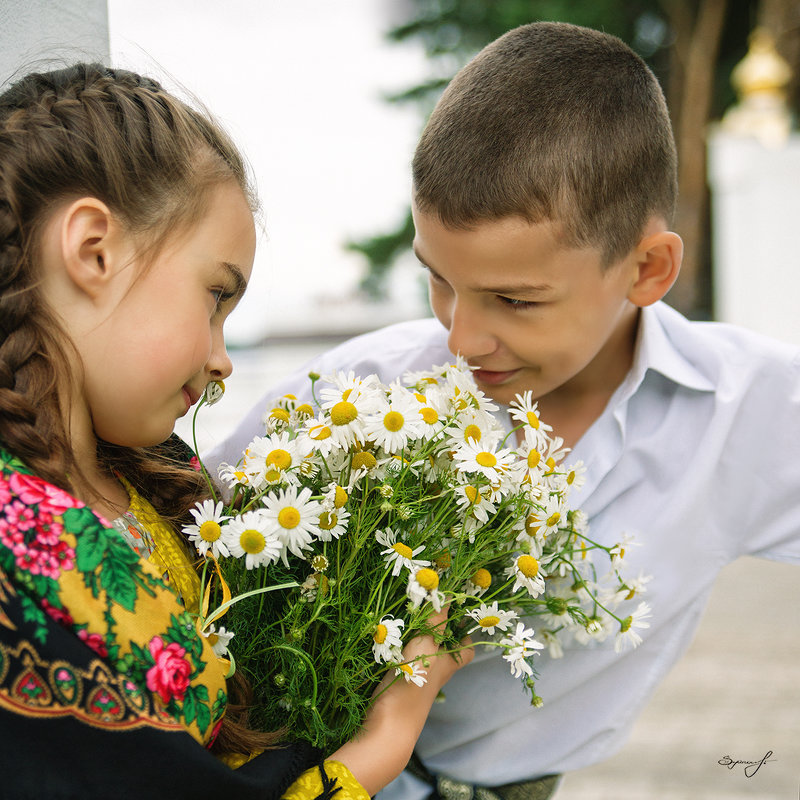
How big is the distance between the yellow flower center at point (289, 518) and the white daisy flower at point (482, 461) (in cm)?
23

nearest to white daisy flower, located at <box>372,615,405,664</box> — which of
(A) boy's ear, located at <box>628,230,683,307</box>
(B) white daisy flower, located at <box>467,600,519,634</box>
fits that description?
(B) white daisy flower, located at <box>467,600,519,634</box>

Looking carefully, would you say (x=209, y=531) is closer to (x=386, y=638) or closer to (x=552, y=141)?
(x=386, y=638)

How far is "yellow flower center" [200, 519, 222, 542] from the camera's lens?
1227 mm

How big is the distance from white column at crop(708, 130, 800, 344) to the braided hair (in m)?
10.5

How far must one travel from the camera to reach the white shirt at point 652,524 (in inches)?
69.0

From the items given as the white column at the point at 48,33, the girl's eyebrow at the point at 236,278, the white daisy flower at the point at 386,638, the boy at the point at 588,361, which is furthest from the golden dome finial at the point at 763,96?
the white daisy flower at the point at 386,638

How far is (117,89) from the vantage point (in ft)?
4.40

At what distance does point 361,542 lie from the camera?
1247 millimetres

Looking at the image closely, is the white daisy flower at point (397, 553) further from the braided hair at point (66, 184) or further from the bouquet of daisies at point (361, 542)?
the braided hair at point (66, 184)

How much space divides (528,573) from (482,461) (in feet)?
0.56

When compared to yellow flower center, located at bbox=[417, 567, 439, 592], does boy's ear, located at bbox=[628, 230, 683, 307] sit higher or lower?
higher

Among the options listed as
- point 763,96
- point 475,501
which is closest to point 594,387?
point 475,501

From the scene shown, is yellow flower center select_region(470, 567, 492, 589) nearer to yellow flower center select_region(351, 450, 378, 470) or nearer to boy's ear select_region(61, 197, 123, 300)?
yellow flower center select_region(351, 450, 378, 470)

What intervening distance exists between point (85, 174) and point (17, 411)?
1.11 ft
